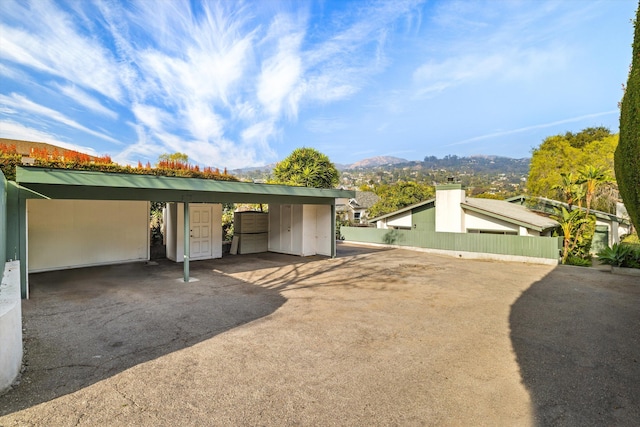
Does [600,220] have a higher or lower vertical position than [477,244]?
higher

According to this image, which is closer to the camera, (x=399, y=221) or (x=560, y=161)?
(x=399, y=221)

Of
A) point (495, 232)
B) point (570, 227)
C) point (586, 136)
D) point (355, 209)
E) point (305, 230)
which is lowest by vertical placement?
point (495, 232)

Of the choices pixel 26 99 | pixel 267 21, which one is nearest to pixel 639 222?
pixel 267 21

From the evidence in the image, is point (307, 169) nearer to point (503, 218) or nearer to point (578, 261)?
point (503, 218)

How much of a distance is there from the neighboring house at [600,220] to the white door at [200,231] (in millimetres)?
14178

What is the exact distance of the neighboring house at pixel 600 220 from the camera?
14608 mm

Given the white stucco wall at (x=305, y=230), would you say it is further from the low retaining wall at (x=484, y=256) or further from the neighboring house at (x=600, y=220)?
the neighboring house at (x=600, y=220)

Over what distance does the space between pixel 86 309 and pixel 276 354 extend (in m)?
4.04

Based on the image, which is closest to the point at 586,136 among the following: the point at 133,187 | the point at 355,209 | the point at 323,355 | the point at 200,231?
the point at 355,209

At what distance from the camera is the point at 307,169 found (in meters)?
22.0

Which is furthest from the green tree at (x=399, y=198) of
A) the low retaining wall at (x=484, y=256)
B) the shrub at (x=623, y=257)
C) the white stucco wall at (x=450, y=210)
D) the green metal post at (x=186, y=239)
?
the green metal post at (x=186, y=239)

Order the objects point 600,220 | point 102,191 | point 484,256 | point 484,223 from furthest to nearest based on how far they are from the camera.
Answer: point 600,220
point 484,223
point 484,256
point 102,191

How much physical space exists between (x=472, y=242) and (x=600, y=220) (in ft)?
31.5

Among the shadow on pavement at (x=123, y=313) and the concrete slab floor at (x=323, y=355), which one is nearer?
the concrete slab floor at (x=323, y=355)
